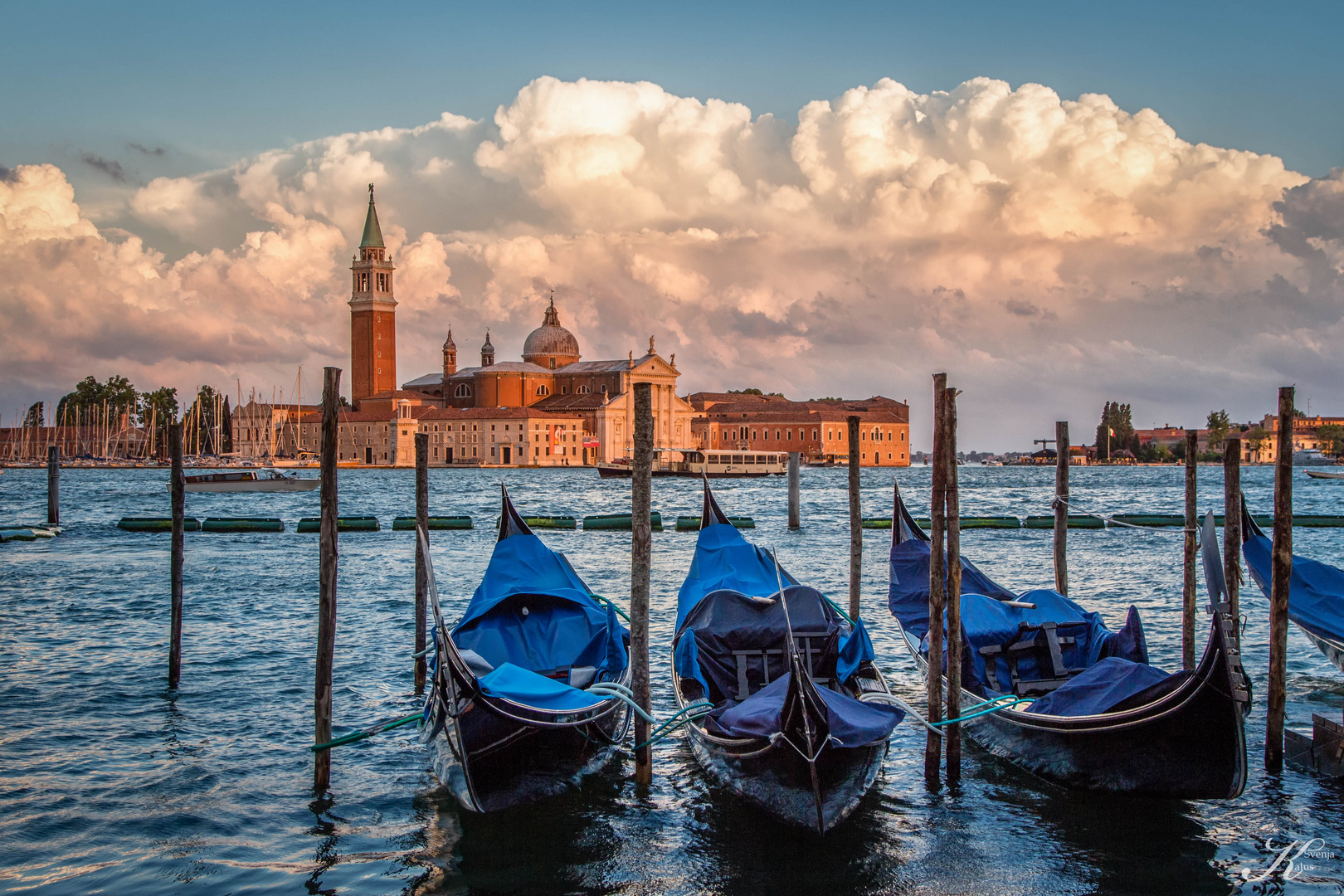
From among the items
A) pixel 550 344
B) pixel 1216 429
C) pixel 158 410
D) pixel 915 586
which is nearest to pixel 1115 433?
pixel 1216 429

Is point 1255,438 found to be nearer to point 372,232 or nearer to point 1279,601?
point 372,232

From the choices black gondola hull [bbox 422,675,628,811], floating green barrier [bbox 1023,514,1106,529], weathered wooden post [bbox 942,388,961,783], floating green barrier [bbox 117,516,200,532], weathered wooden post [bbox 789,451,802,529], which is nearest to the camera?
black gondola hull [bbox 422,675,628,811]

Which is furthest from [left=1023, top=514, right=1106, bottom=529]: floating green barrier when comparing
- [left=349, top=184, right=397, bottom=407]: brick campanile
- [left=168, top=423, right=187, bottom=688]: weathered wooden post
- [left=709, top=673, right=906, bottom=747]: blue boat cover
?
[left=349, top=184, right=397, bottom=407]: brick campanile

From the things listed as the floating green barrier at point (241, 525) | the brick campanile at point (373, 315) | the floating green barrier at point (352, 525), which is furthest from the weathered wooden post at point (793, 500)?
the brick campanile at point (373, 315)

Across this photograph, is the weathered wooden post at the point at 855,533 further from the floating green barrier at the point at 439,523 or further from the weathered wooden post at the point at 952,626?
the floating green barrier at the point at 439,523

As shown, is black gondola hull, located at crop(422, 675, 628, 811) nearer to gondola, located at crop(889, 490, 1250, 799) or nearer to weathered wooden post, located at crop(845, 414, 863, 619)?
gondola, located at crop(889, 490, 1250, 799)

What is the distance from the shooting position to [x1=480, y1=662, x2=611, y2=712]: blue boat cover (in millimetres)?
5129

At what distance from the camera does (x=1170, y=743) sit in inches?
193

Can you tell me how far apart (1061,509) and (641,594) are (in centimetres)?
507

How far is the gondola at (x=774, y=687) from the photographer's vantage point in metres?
4.70

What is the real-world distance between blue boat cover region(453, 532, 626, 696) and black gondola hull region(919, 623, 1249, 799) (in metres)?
2.54

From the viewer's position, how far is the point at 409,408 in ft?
251

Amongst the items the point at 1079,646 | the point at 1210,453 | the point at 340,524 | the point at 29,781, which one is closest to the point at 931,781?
the point at 1079,646

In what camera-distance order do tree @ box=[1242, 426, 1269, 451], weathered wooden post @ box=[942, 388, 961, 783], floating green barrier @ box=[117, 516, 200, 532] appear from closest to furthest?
1. weathered wooden post @ box=[942, 388, 961, 783]
2. floating green barrier @ box=[117, 516, 200, 532]
3. tree @ box=[1242, 426, 1269, 451]
